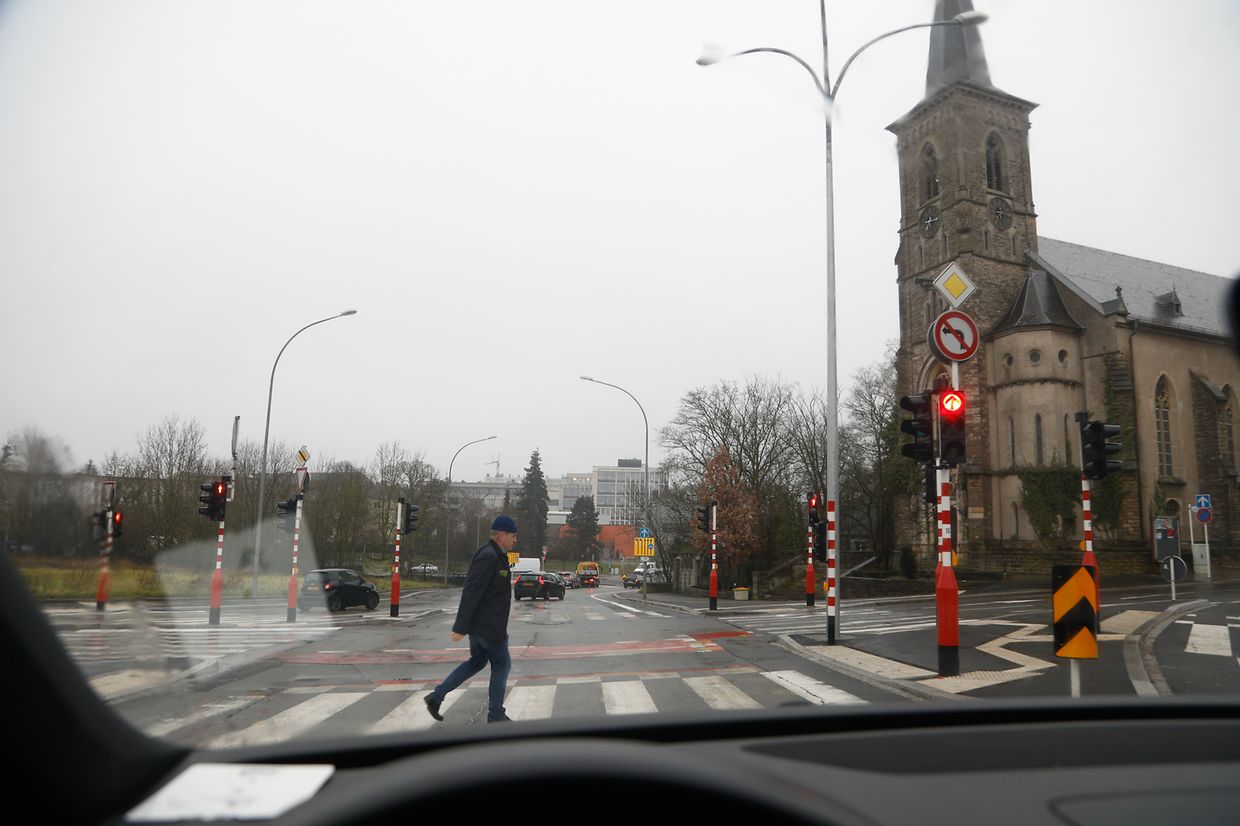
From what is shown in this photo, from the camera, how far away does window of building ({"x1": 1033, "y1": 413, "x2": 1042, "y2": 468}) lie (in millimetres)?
42094

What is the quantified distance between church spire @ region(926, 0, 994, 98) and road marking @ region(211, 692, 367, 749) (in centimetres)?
4947

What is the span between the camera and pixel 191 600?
9.96 feet

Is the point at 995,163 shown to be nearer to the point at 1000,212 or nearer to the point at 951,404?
the point at 1000,212

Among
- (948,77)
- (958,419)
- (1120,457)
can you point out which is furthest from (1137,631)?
(948,77)

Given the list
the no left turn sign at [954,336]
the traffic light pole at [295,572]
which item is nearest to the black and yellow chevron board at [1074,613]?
the no left turn sign at [954,336]

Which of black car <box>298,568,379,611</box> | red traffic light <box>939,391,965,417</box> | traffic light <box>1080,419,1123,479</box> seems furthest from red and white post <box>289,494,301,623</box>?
traffic light <box>1080,419,1123,479</box>

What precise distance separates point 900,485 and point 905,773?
49.8 meters

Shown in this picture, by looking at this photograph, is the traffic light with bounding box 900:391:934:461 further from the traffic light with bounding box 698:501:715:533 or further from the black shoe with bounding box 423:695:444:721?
the traffic light with bounding box 698:501:715:533

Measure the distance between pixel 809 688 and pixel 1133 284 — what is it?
1966 inches

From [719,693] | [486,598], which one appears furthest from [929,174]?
[486,598]

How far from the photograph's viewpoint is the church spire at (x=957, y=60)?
47281 millimetres

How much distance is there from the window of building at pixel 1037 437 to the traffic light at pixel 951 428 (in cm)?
3473

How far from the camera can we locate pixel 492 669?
24.8 feet

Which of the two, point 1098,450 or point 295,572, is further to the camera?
point 295,572
